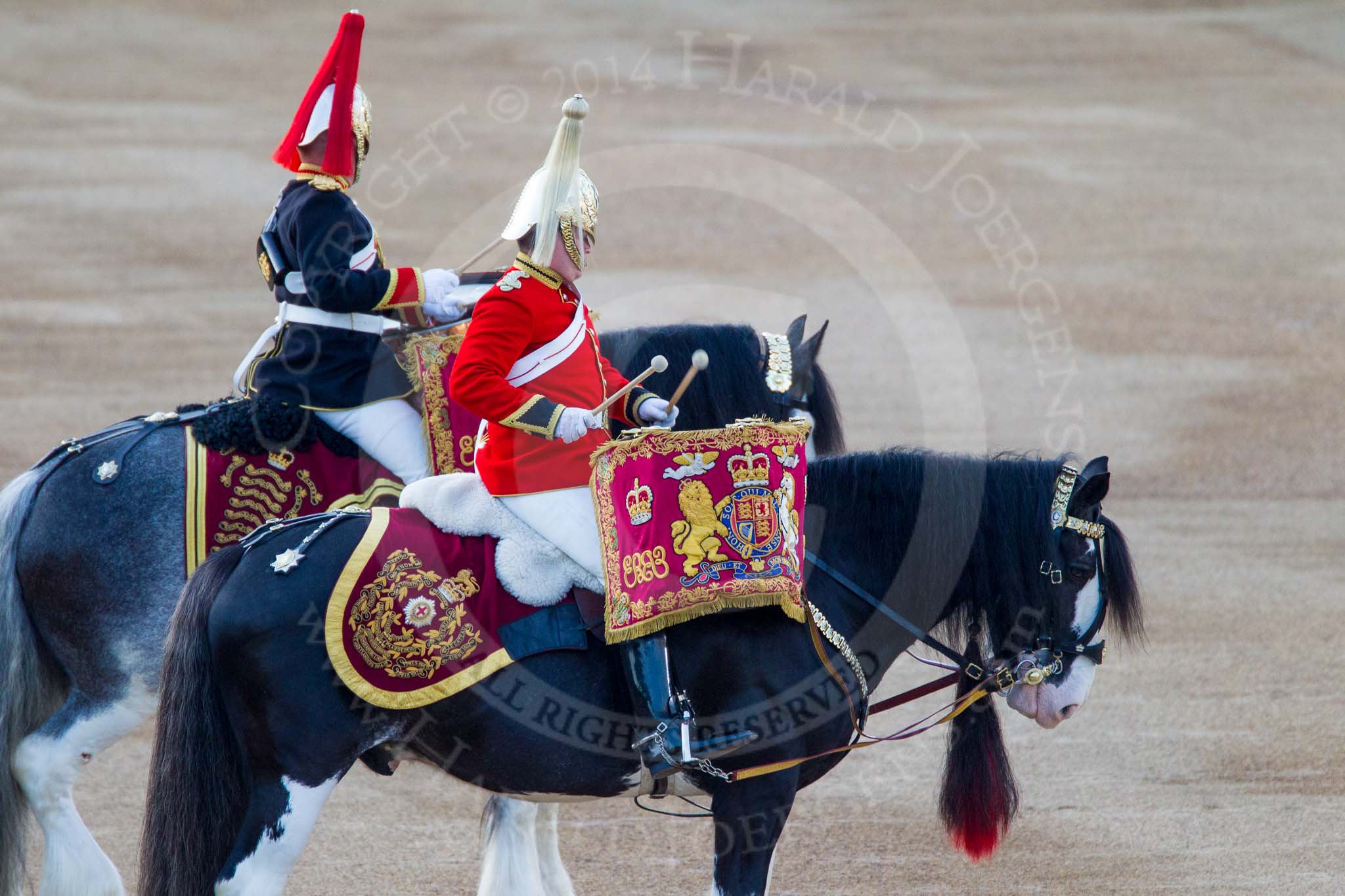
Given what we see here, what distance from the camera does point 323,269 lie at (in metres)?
4.54

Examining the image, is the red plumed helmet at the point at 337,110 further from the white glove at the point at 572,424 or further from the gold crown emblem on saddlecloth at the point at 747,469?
the gold crown emblem on saddlecloth at the point at 747,469

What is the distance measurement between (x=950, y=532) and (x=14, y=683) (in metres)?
2.82

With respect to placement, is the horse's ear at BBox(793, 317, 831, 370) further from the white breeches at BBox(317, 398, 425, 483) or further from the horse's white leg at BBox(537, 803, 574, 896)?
the horse's white leg at BBox(537, 803, 574, 896)

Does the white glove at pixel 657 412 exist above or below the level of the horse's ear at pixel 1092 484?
above

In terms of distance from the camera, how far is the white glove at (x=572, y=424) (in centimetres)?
342

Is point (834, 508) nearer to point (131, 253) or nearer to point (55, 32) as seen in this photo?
point (131, 253)

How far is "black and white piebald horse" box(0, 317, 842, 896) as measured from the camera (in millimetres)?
4422

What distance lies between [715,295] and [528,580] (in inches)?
361

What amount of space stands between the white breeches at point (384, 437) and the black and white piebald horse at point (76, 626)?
0.51 m

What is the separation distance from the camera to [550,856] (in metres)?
4.84

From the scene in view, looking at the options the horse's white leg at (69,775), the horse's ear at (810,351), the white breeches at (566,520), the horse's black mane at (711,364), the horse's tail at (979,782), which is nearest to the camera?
the white breeches at (566,520)

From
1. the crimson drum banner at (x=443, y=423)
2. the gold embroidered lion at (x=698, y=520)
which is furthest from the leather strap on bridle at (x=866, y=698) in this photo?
the crimson drum banner at (x=443, y=423)

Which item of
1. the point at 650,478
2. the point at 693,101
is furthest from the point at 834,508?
the point at 693,101

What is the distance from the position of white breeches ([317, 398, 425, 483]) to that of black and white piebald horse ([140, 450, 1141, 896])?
1110mm
